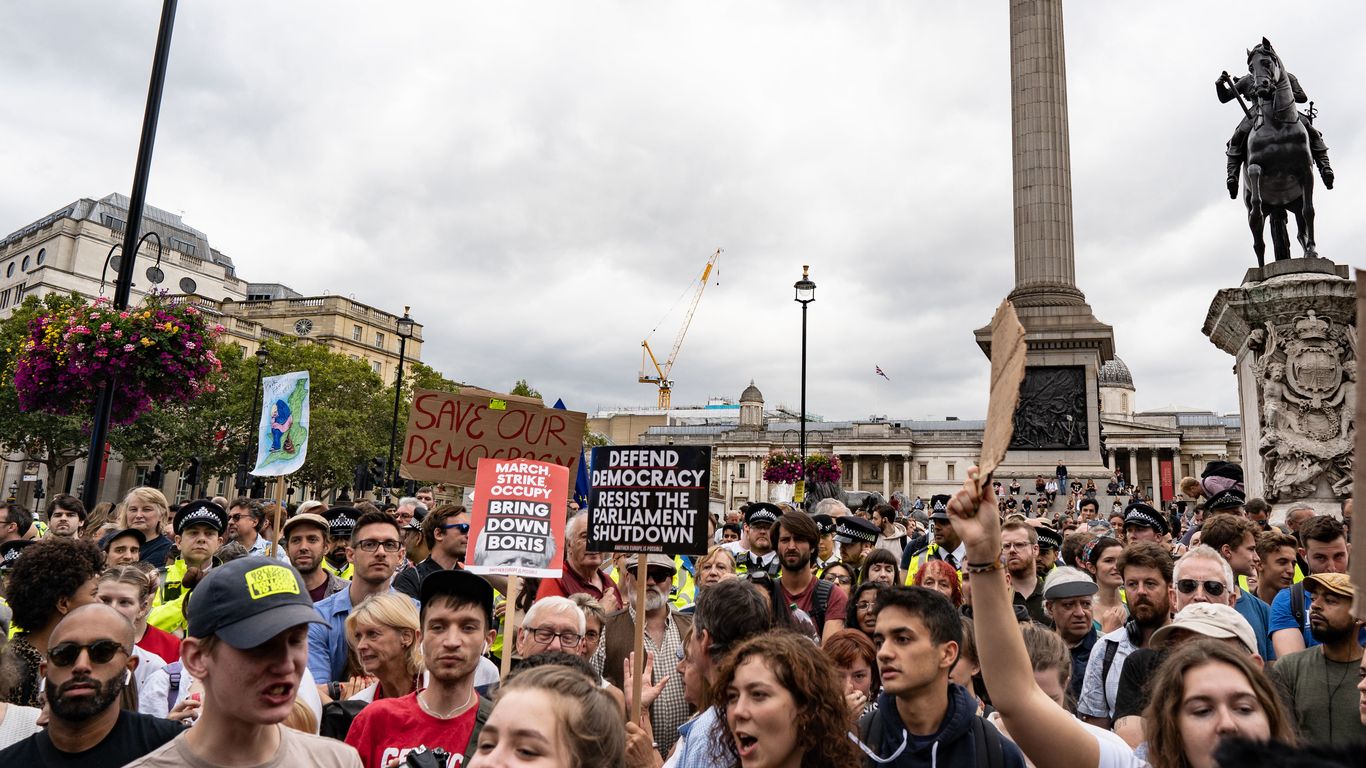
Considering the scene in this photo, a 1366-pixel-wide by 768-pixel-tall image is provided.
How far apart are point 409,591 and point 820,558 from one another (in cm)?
594

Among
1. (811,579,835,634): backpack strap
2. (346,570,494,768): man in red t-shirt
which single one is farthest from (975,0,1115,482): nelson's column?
(346,570,494,768): man in red t-shirt

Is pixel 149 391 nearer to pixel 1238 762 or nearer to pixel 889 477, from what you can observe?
pixel 1238 762

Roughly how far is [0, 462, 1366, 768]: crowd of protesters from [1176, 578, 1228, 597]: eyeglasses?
1 centimetres

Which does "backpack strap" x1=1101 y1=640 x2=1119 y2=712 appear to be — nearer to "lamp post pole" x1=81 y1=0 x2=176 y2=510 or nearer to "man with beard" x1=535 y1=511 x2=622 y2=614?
"man with beard" x1=535 y1=511 x2=622 y2=614

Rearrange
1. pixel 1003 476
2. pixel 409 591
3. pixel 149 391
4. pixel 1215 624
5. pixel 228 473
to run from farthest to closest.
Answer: pixel 228 473, pixel 1003 476, pixel 149 391, pixel 409 591, pixel 1215 624

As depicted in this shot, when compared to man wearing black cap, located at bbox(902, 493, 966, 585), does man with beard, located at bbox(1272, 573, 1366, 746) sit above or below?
below

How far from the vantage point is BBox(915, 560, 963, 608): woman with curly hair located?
718 cm

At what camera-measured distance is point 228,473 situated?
5394 cm

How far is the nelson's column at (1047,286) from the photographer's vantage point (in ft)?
72.3

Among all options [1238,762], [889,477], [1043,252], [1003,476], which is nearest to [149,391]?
[1238,762]

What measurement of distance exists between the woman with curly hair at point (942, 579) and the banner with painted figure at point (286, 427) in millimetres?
5931

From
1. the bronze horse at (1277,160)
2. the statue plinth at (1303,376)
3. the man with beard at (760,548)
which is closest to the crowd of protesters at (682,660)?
the man with beard at (760,548)

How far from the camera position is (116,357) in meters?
10.3

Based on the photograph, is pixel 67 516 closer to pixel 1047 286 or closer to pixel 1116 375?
pixel 1047 286
